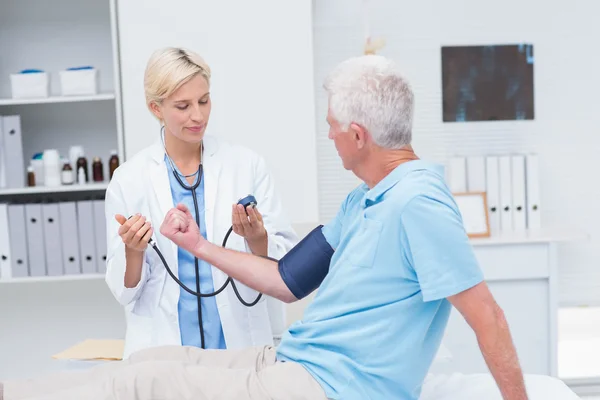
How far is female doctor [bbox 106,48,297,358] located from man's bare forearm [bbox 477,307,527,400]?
693 mm

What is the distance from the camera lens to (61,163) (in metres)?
3.04

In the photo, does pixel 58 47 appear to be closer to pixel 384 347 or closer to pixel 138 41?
pixel 138 41

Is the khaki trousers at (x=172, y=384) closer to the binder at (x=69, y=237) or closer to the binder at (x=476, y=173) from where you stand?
the binder at (x=69, y=237)

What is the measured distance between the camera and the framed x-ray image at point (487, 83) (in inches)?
134

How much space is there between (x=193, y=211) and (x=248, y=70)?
1.04 m

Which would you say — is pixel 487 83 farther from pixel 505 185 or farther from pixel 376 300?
pixel 376 300

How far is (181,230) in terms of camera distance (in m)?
1.79

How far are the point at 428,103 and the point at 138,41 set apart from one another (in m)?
1.29

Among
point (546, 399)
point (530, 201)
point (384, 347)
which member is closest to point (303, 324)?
point (384, 347)

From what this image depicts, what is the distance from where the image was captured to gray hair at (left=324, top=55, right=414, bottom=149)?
147 cm

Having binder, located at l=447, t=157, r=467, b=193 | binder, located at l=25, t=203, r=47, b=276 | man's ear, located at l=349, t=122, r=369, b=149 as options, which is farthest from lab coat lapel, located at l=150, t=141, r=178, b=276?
binder, located at l=447, t=157, r=467, b=193

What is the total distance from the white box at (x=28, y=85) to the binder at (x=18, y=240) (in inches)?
16.8

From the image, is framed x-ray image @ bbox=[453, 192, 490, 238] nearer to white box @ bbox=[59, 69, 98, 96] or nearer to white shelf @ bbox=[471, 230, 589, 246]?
white shelf @ bbox=[471, 230, 589, 246]

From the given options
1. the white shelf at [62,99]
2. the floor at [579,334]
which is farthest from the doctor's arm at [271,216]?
the floor at [579,334]
